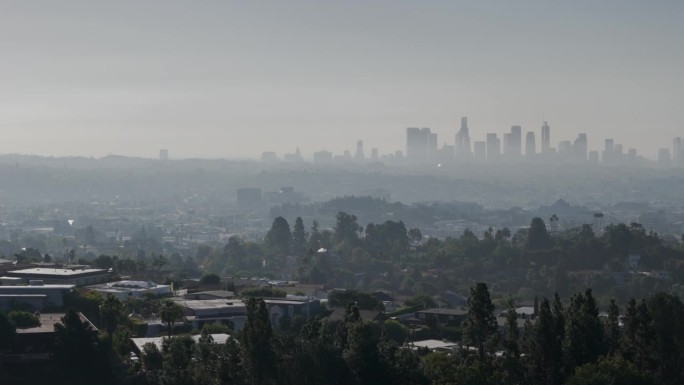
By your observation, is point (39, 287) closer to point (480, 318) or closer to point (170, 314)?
point (170, 314)

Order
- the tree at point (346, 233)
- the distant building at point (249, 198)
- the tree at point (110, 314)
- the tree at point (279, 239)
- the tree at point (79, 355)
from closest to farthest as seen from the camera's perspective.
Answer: the tree at point (79, 355) → the tree at point (110, 314) → the tree at point (346, 233) → the tree at point (279, 239) → the distant building at point (249, 198)

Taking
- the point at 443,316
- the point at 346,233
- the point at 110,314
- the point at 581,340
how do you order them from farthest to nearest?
the point at 346,233, the point at 443,316, the point at 110,314, the point at 581,340

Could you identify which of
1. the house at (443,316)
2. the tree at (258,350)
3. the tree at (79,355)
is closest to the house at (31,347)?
the tree at (79,355)

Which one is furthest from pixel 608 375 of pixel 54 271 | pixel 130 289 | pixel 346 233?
pixel 346 233

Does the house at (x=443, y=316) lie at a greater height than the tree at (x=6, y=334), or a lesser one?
lesser

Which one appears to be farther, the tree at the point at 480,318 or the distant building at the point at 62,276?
the distant building at the point at 62,276

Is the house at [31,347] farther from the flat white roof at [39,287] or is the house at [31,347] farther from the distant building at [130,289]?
the distant building at [130,289]

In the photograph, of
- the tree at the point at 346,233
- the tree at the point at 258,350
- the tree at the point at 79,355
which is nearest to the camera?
the tree at the point at 258,350

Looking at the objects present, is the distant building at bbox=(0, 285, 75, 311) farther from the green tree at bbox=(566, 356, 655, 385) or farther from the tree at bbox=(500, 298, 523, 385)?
the green tree at bbox=(566, 356, 655, 385)
